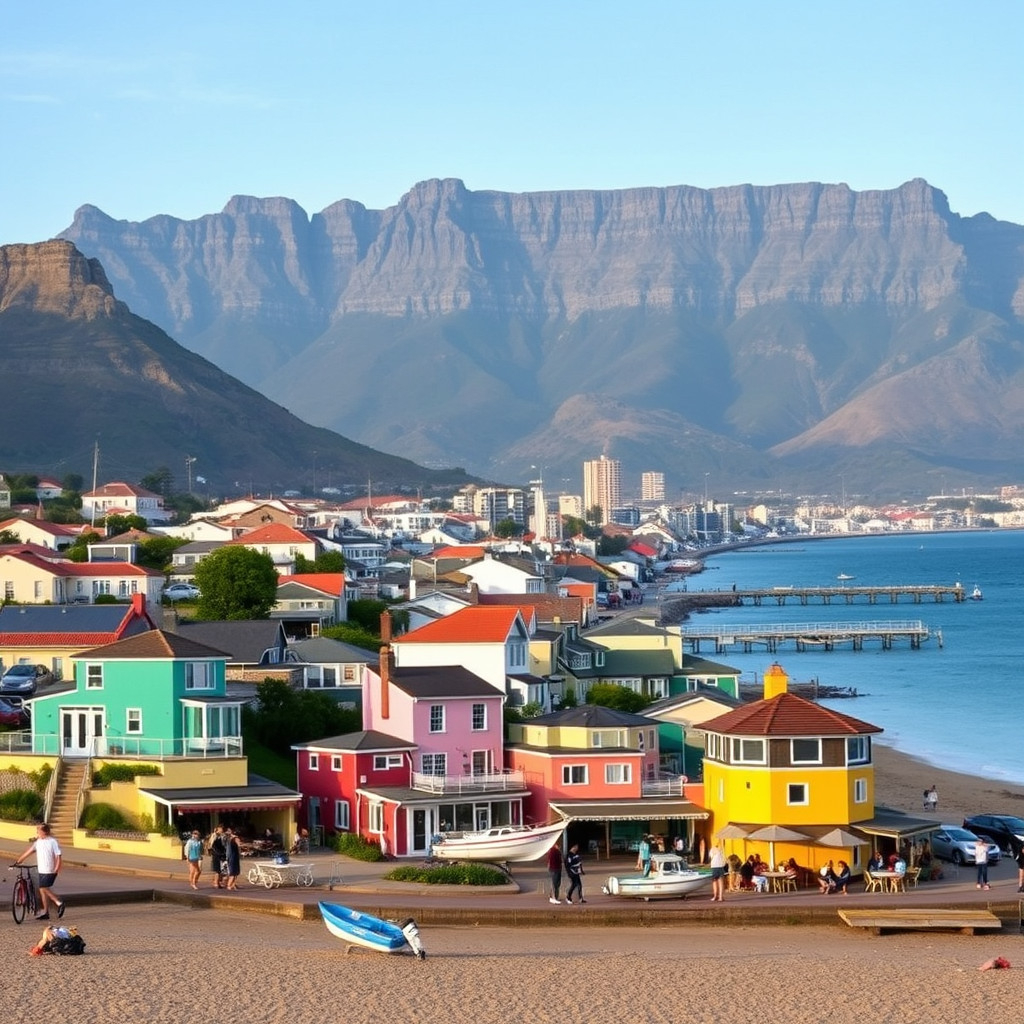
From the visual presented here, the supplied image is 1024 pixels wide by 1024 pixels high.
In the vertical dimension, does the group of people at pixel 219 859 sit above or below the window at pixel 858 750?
below

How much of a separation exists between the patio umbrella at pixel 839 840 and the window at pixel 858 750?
1.75 metres

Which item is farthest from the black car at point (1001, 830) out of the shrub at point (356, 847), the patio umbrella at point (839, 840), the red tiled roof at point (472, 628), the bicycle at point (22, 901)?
the bicycle at point (22, 901)

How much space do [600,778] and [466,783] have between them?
11.9 feet

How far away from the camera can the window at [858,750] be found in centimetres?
4447

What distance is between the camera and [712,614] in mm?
187000

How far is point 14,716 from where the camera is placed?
5447 cm

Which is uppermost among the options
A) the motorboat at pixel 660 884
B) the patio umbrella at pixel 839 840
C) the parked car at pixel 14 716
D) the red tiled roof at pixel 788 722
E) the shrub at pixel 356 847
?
the red tiled roof at pixel 788 722

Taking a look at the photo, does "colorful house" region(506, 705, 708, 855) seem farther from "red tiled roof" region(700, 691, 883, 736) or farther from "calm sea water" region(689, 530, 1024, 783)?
"calm sea water" region(689, 530, 1024, 783)

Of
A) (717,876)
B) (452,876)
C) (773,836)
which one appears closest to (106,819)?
(452,876)

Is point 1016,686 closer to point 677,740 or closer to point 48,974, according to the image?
point 677,740

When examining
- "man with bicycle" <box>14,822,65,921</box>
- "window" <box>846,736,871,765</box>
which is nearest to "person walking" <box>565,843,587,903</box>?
"window" <box>846,736,871,765</box>

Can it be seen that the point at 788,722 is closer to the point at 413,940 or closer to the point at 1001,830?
the point at 1001,830

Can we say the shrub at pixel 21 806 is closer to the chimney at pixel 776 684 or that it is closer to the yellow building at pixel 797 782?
the yellow building at pixel 797 782

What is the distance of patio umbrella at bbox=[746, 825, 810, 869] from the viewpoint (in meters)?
43.3
